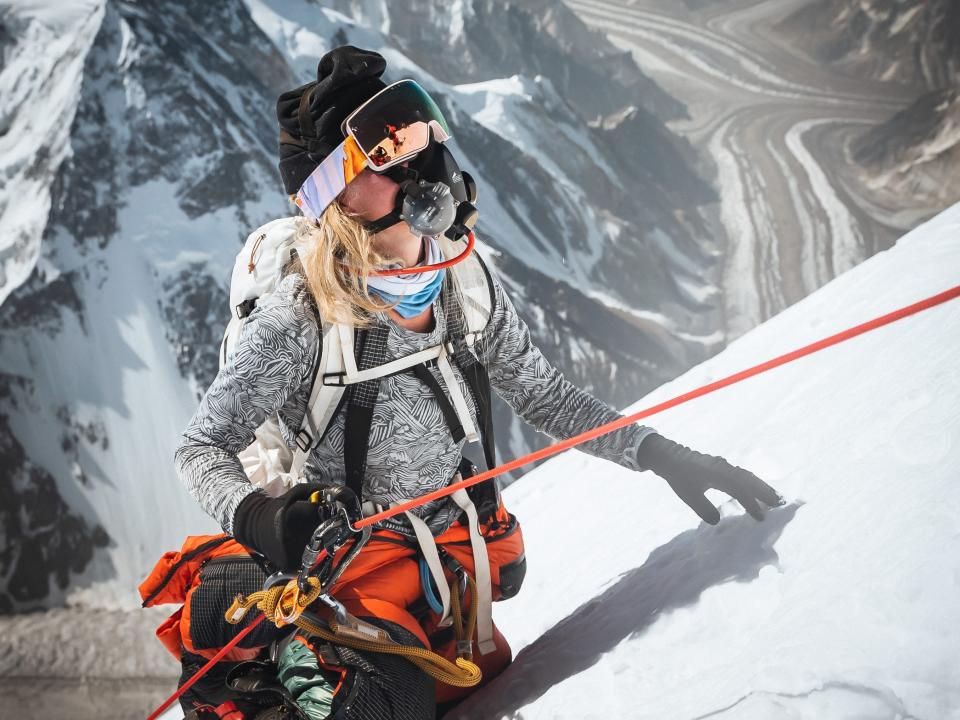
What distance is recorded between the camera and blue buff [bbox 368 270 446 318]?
145cm

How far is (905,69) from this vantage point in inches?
947

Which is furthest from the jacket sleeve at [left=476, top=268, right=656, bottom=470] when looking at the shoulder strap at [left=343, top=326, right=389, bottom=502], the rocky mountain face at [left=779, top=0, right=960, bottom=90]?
the rocky mountain face at [left=779, top=0, right=960, bottom=90]

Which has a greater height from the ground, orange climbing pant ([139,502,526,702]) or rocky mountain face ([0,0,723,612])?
rocky mountain face ([0,0,723,612])

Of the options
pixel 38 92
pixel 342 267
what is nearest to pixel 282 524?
pixel 342 267

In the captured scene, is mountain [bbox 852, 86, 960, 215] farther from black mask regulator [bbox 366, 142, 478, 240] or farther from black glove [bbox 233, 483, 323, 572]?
black glove [bbox 233, 483, 323, 572]

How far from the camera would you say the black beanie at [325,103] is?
1.38 metres

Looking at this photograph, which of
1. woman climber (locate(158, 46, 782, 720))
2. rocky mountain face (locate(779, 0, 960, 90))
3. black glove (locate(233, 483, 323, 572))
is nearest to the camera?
black glove (locate(233, 483, 323, 572))

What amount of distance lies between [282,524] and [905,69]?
30.1 meters

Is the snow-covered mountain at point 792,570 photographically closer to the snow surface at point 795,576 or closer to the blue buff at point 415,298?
the snow surface at point 795,576

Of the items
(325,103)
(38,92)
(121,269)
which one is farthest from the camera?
(38,92)

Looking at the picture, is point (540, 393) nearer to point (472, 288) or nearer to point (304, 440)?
point (472, 288)

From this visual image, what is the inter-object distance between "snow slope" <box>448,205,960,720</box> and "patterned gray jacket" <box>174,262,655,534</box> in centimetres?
40

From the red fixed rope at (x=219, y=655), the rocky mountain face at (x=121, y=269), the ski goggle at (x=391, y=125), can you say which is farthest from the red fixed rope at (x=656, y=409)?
the rocky mountain face at (x=121, y=269)

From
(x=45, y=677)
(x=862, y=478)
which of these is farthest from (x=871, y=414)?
(x=45, y=677)
